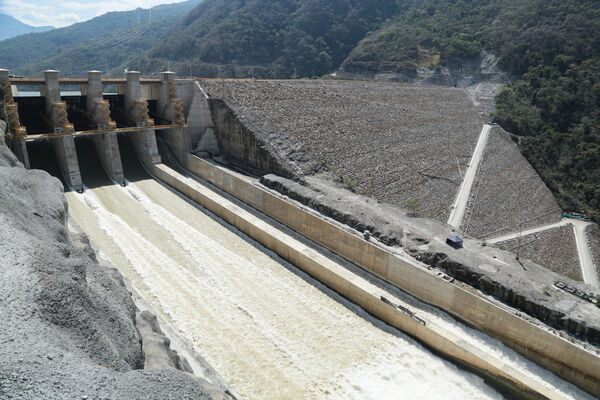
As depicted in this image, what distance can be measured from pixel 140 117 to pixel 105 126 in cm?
224

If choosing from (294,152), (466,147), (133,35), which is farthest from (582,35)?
(133,35)

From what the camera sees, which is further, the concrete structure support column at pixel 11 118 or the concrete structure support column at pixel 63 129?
the concrete structure support column at pixel 63 129

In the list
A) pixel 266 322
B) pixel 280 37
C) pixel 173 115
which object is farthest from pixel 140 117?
pixel 280 37

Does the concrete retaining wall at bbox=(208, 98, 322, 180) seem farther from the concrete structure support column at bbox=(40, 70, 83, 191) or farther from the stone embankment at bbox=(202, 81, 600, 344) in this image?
the concrete structure support column at bbox=(40, 70, 83, 191)

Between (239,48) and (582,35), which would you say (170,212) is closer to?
(582,35)

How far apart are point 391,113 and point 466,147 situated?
6.26 m

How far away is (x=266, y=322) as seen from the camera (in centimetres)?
1182

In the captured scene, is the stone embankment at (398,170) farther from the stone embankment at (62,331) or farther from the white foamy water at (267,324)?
the stone embankment at (62,331)

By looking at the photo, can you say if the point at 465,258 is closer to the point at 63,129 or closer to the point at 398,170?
the point at 398,170

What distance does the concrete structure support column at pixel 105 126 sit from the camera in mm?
20906

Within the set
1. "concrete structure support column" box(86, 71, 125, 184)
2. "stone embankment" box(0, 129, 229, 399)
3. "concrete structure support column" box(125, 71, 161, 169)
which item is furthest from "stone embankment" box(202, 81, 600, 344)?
"stone embankment" box(0, 129, 229, 399)

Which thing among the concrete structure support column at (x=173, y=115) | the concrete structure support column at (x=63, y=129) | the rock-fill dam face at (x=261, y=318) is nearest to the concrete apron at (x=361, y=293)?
the rock-fill dam face at (x=261, y=318)

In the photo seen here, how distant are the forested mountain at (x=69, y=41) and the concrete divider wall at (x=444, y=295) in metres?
66.9

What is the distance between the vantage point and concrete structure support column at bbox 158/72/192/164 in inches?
933
